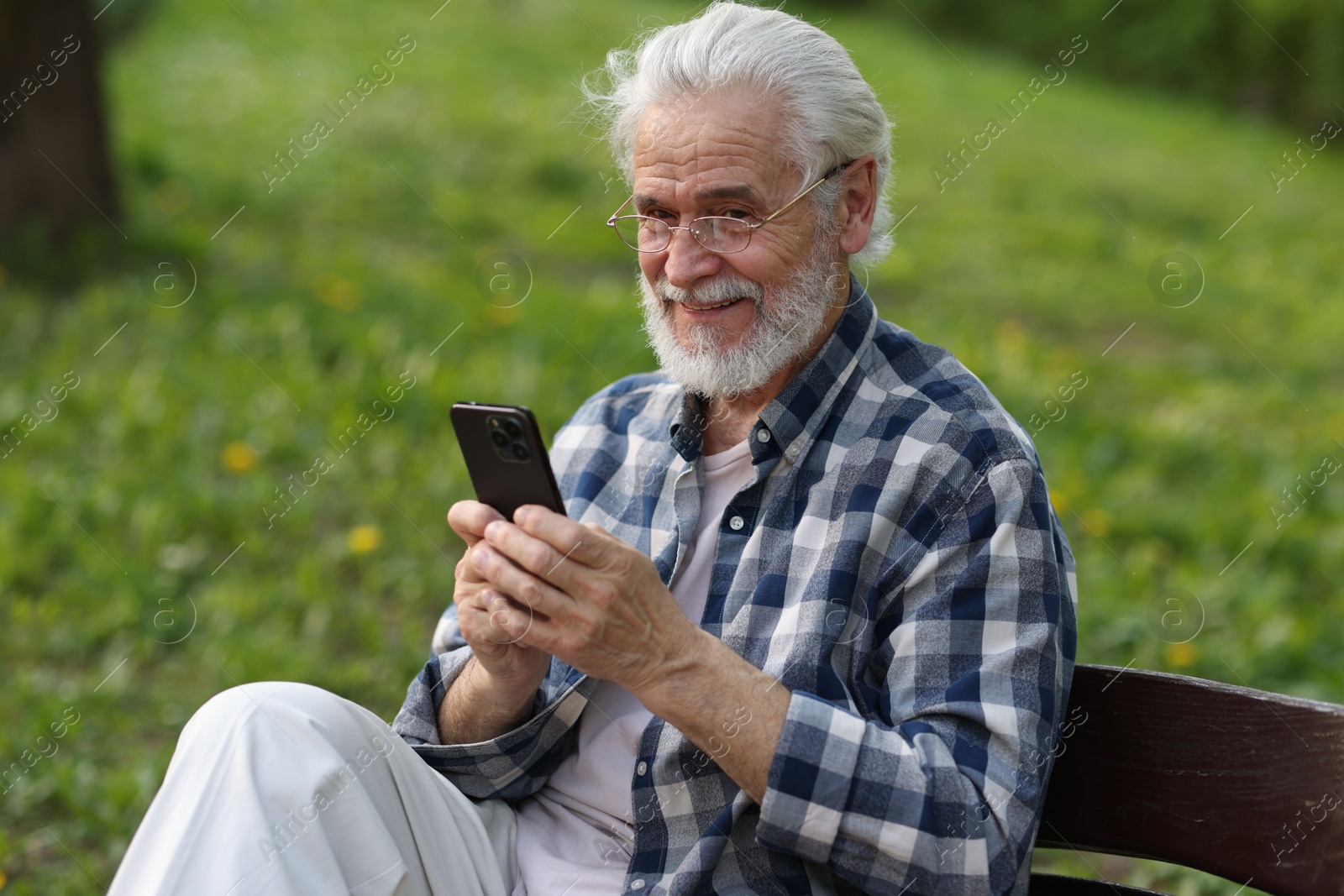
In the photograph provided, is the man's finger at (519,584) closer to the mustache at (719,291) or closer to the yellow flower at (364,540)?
the mustache at (719,291)

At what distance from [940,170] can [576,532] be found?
8.21 metres

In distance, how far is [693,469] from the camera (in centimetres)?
220


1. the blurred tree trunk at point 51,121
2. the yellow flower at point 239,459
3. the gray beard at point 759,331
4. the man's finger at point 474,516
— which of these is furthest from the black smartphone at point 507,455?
the blurred tree trunk at point 51,121

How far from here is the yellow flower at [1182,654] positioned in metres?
3.88

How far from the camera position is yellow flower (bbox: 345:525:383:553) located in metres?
4.17

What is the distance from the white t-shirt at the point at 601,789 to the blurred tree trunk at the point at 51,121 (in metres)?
5.21

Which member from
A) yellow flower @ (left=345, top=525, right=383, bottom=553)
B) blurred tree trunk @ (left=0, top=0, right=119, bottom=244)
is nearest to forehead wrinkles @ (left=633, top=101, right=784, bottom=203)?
yellow flower @ (left=345, top=525, right=383, bottom=553)

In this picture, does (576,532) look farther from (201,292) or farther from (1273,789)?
(201,292)

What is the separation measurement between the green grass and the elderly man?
21.2 inches

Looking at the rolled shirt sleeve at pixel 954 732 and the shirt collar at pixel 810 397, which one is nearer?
the rolled shirt sleeve at pixel 954 732

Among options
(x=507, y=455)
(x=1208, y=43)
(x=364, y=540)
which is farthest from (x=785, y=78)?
(x=1208, y=43)

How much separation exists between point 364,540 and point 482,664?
226cm

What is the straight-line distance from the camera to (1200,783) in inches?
71.4

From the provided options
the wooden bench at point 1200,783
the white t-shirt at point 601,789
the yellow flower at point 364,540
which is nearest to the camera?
the wooden bench at point 1200,783
